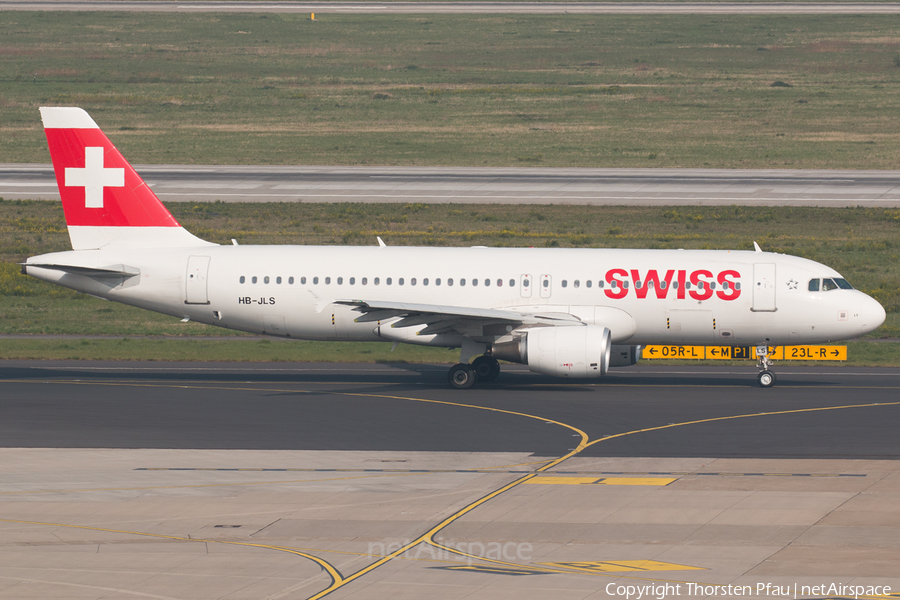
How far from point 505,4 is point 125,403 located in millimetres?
154619

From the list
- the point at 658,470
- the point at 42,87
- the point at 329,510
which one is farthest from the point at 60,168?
the point at 42,87

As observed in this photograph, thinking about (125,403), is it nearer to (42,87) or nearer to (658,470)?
(658,470)

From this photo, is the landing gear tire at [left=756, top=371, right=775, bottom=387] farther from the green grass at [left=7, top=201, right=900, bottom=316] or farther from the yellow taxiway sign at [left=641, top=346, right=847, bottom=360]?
the green grass at [left=7, top=201, right=900, bottom=316]

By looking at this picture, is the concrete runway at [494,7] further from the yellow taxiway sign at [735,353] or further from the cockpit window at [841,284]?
the cockpit window at [841,284]

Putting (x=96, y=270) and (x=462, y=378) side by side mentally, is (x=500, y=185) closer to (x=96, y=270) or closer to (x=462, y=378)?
(x=462, y=378)

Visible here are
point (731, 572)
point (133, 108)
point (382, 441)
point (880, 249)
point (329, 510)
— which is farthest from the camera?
point (133, 108)

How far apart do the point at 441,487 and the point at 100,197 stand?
66.4 ft

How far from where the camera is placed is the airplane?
1435 inches

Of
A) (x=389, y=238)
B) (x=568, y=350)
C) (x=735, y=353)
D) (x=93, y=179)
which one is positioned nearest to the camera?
(x=568, y=350)

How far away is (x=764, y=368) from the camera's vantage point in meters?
37.5

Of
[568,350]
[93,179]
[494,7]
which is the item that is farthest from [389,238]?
[494,7]

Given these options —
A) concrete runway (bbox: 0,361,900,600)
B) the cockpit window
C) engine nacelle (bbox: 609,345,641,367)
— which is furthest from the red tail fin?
the cockpit window

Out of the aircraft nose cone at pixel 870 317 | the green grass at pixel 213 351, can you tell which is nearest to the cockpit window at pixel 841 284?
the aircraft nose cone at pixel 870 317

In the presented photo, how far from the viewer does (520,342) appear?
3588 centimetres
